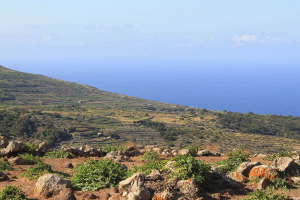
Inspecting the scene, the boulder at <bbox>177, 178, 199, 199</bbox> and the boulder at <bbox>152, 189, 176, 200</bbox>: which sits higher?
the boulder at <bbox>177, 178, 199, 199</bbox>

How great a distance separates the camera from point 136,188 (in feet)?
27.7

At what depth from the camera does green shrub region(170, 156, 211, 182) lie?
9.64 meters

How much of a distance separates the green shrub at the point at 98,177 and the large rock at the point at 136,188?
0.99 meters

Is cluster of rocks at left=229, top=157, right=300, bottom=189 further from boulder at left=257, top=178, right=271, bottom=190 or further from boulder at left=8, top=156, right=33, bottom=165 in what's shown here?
boulder at left=8, top=156, right=33, bottom=165

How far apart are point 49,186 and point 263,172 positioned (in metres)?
8.17

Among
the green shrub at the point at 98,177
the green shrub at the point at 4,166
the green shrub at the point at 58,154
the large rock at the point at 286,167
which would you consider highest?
the large rock at the point at 286,167

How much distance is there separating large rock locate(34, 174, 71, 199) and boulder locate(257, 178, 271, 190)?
6.97 metres

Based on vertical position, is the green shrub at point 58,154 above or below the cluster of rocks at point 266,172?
below

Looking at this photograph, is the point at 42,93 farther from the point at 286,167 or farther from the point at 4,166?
the point at 286,167

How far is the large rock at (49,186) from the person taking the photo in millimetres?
9305

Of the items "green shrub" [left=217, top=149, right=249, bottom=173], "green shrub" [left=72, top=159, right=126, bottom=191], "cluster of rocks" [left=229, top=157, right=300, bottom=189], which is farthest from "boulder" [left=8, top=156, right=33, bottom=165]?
"cluster of rocks" [left=229, top=157, right=300, bottom=189]

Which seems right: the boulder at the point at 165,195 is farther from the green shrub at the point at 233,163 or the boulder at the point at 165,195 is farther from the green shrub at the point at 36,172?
the green shrub at the point at 36,172

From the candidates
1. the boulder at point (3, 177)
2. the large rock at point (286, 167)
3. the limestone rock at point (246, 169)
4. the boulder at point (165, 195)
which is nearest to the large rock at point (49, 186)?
the boulder at point (3, 177)

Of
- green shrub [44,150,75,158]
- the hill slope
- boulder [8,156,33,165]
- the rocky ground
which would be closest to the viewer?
the rocky ground
